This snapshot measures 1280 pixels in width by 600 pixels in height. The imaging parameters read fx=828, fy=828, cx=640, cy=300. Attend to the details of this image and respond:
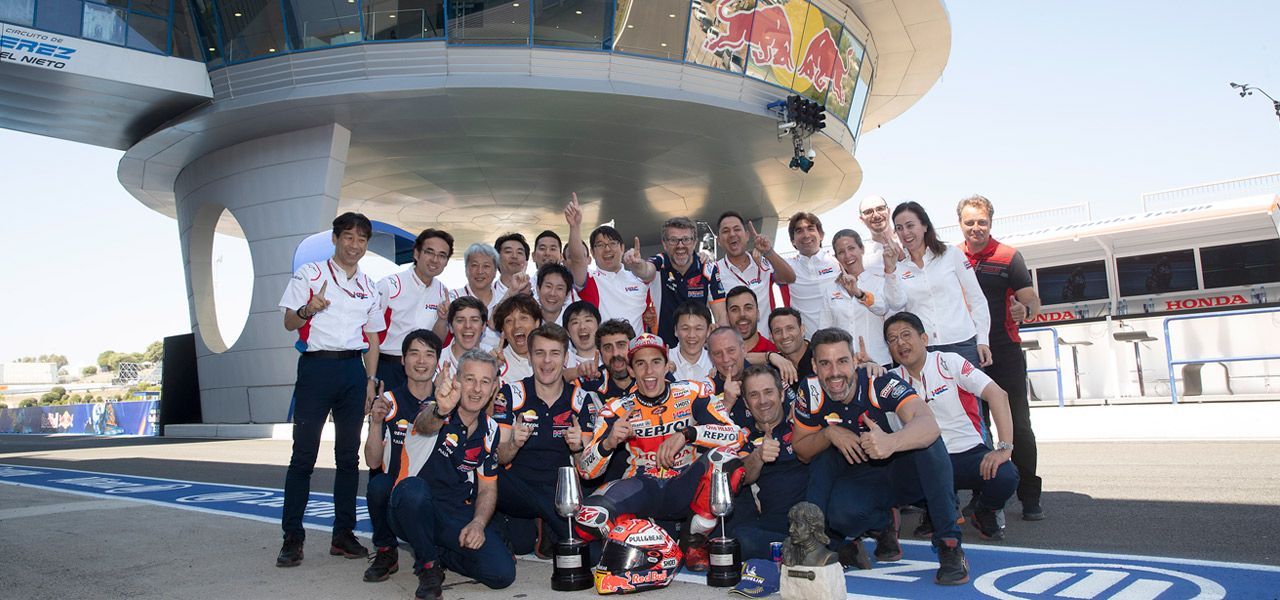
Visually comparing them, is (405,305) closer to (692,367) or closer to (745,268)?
(692,367)

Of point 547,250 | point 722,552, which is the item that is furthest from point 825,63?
point 722,552

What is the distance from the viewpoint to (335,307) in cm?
518

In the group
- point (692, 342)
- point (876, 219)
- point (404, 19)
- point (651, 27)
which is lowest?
point (692, 342)

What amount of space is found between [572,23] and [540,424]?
1580cm

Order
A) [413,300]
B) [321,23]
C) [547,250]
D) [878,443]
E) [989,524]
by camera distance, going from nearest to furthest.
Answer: [878,443] < [989,524] < [413,300] < [547,250] < [321,23]

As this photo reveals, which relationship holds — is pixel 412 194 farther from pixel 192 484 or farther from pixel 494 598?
pixel 494 598

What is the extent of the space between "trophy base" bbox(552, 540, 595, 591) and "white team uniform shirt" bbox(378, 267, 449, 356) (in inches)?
92.8

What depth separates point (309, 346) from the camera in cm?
511

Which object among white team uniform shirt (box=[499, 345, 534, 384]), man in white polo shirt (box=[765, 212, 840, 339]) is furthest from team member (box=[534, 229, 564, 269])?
man in white polo shirt (box=[765, 212, 840, 339])

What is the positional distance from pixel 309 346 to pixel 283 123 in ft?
58.2

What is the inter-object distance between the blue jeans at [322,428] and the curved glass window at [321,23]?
1576 centimetres

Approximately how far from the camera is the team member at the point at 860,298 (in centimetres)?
561

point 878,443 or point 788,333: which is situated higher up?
point 788,333

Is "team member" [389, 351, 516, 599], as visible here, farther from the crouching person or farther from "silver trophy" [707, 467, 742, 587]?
"silver trophy" [707, 467, 742, 587]
